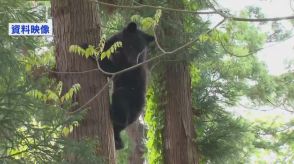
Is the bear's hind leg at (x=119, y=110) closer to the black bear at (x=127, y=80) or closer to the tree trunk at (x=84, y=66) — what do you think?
the black bear at (x=127, y=80)

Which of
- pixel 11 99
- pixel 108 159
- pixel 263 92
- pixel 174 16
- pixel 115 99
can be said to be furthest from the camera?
pixel 263 92

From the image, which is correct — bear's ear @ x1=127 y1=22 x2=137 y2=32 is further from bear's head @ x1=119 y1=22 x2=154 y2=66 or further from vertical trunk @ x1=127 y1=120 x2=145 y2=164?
vertical trunk @ x1=127 y1=120 x2=145 y2=164

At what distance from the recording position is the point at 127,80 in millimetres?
5902

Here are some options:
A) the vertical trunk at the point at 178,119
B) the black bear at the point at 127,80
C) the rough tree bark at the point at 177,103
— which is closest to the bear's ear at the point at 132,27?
the black bear at the point at 127,80

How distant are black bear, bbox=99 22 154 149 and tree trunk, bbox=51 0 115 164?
0.88 metres

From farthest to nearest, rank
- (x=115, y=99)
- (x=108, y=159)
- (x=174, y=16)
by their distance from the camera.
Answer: (x=174, y=16) → (x=115, y=99) → (x=108, y=159)

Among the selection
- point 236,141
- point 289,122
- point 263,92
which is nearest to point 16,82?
point 236,141

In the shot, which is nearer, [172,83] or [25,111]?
[25,111]

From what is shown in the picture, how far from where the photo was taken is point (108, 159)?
416 centimetres

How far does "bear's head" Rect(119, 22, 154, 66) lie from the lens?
5617 mm

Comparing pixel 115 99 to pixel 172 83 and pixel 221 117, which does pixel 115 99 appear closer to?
pixel 172 83

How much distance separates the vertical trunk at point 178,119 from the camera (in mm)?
6422

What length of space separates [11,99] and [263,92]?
680 cm

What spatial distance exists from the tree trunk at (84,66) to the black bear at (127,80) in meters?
0.88
